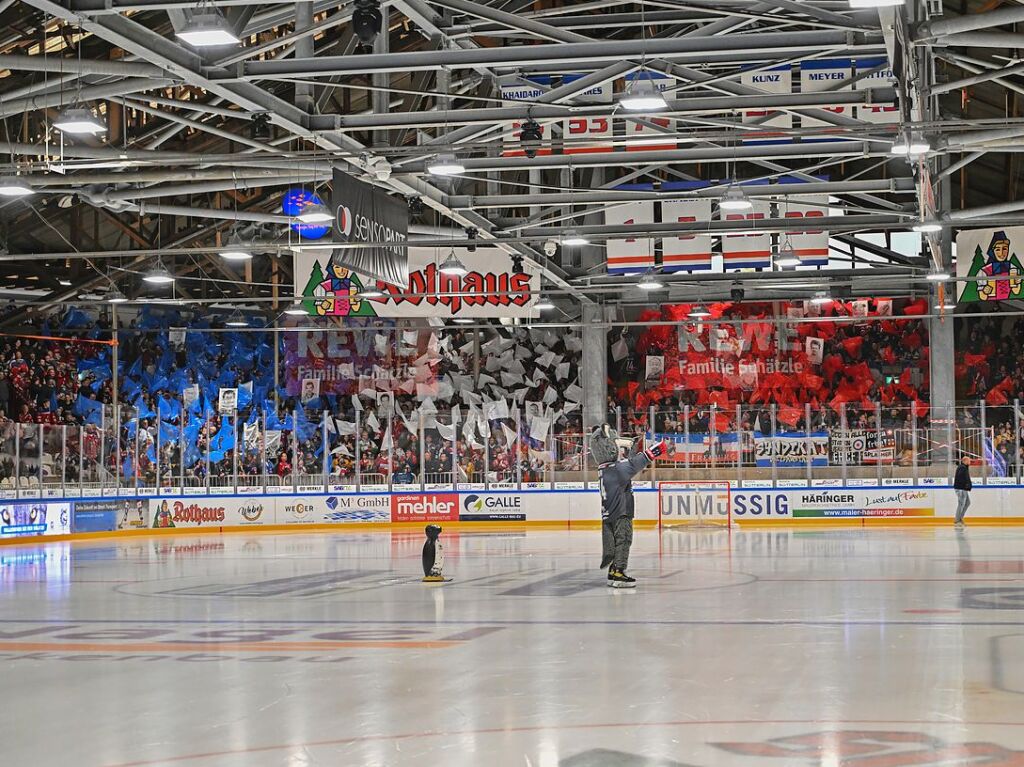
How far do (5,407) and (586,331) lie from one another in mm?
17772

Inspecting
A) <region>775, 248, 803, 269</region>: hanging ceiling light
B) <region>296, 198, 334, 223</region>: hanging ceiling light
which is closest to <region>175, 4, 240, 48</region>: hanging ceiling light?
<region>296, 198, 334, 223</region>: hanging ceiling light

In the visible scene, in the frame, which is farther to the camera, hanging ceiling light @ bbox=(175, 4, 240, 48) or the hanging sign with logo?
the hanging sign with logo

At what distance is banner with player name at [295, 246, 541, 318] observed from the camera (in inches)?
1184

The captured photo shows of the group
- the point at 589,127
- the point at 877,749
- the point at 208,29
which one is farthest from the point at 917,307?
the point at 877,749

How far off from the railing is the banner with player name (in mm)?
4317

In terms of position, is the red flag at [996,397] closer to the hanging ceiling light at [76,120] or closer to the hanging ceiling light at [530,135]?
the hanging ceiling light at [530,135]

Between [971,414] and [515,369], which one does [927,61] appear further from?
[515,369]

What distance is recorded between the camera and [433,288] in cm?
3152

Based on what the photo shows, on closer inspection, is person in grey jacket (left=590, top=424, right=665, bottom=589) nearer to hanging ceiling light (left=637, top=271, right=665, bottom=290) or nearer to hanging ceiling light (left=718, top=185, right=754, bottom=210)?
hanging ceiling light (left=718, top=185, right=754, bottom=210)

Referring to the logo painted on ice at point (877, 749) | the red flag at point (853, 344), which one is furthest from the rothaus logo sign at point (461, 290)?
the logo painted on ice at point (877, 749)

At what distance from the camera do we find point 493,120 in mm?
19250

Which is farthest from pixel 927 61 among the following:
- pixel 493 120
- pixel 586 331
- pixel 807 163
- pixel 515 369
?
pixel 515 369

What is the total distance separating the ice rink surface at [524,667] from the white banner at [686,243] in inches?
443

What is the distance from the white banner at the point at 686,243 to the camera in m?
28.5
